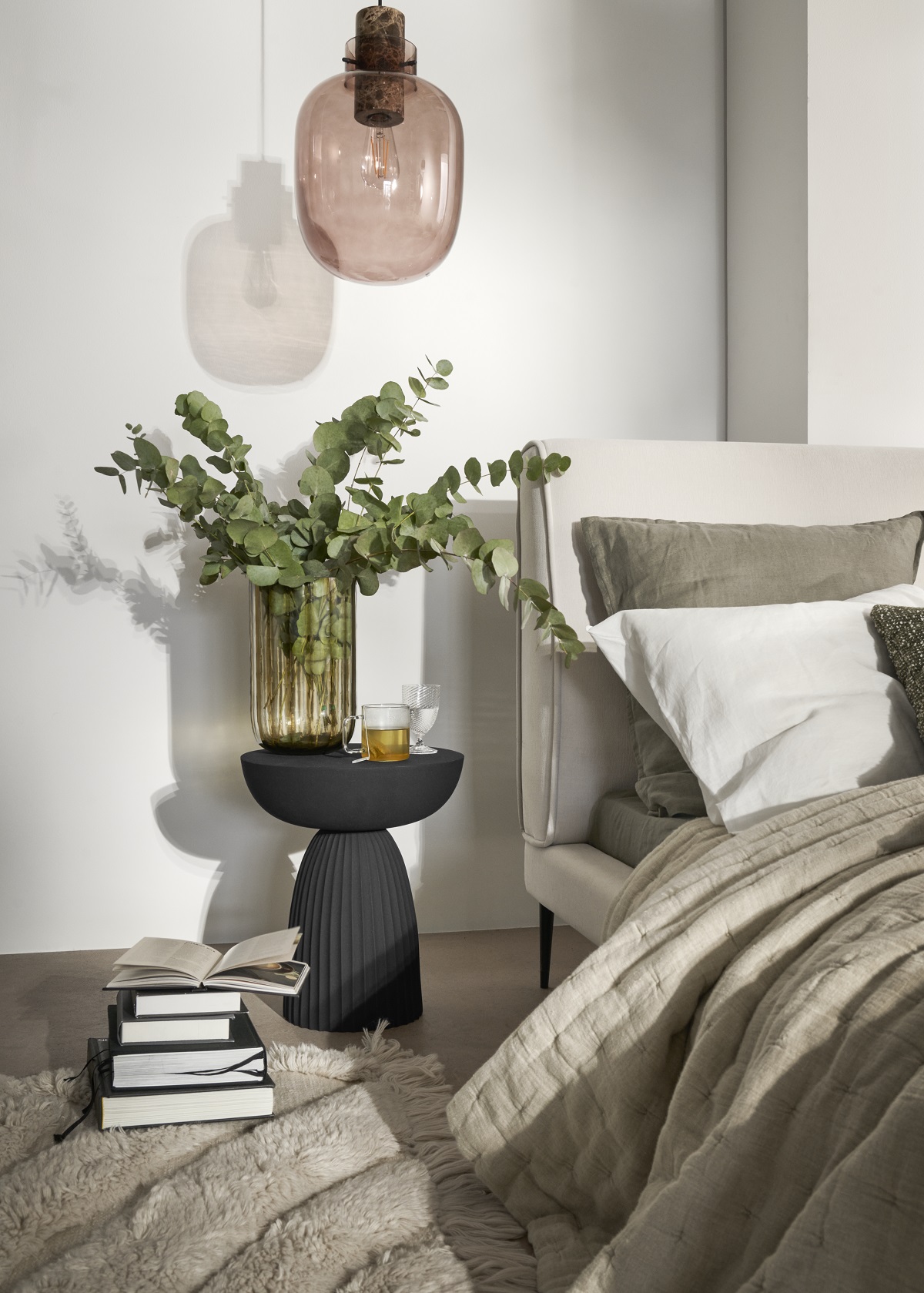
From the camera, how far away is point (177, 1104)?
1467mm

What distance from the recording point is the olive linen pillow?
190cm

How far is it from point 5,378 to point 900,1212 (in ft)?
7.59

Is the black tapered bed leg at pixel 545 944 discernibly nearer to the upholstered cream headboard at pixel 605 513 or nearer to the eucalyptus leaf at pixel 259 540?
the upholstered cream headboard at pixel 605 513

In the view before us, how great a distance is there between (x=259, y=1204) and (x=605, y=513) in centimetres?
136

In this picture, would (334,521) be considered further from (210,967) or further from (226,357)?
(210,967)

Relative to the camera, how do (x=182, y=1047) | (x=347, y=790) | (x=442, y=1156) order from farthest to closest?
1. (x=347, y=790)
2. (x=182, y=1047)
3. (x=442, y=1156)

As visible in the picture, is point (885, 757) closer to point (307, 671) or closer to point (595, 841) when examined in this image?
point (595, 841)

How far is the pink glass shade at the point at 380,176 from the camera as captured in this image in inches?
73.9

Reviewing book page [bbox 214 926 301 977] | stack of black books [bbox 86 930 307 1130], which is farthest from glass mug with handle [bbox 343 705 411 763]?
stack of black books [bbox 86 930 307 1130]

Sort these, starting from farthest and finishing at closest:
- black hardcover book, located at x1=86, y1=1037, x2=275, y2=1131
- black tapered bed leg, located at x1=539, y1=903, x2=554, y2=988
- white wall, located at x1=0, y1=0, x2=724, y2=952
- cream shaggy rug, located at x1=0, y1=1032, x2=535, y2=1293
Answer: white wall, located at x1=0, y1=0, x2=724, y2=952 < black tapered bed leg, located at x1=539, y1=903, x2=554, y2=988 < black hardcover book, located at x1=86, y1=1037, x2=275, y2=1131 < cream shaggy rug, located at x1=0, y1=1032, x2=535, y2=1293

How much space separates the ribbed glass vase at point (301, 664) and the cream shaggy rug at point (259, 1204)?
67 centimetres

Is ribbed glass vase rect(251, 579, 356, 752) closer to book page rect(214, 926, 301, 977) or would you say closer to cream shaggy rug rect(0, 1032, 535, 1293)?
book page rect(214, 926, 301, 977)

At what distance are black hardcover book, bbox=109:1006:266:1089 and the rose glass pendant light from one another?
1.35 m

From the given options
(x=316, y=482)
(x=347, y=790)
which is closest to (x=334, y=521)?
(x=316, y=482)
